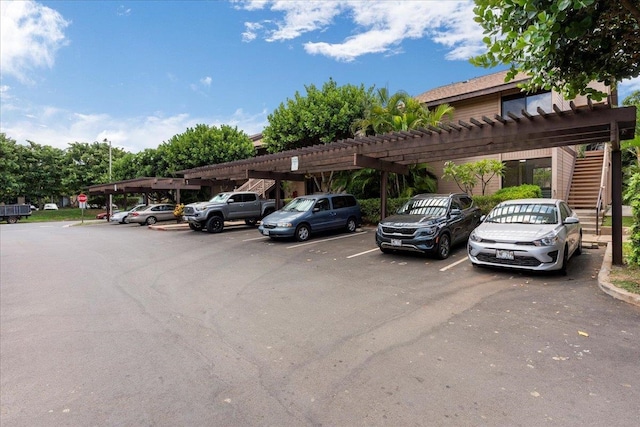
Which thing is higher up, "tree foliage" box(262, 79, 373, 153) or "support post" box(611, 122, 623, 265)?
"tree foliage" box(262, 79, 373, 153)

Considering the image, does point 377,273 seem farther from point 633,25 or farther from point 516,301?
point 633,25

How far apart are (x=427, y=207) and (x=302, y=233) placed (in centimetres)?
468

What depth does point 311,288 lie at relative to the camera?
20.0ft

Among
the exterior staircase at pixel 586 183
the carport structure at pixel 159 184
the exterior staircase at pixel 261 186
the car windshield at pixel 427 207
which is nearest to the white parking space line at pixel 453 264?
the car windshield at pixel 427 207

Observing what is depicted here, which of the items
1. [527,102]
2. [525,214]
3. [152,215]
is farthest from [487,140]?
[152,215]

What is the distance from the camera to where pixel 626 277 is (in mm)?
5773

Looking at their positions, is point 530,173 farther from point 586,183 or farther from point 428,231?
point 428,231

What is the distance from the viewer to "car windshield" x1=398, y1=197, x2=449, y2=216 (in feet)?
29.4

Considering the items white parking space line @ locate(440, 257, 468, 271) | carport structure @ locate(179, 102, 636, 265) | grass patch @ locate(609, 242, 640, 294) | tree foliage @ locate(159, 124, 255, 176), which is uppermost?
tree foliage @ locate(159, 124, 255, 176)

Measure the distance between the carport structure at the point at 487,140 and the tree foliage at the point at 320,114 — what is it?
3785mm

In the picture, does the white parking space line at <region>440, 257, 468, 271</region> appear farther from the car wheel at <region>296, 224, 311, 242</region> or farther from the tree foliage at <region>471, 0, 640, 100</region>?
the car wheel at <region>296, 224, 311, 242</region>

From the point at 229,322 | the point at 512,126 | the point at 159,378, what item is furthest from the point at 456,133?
the point at 159,378

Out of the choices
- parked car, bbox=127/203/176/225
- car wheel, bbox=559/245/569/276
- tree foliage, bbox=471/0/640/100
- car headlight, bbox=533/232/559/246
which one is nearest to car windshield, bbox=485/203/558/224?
car wheel, bbox=559/245/569/276

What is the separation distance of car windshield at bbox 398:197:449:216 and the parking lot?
7.36ft
